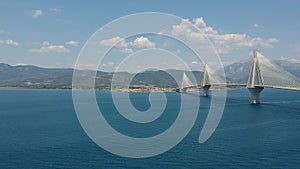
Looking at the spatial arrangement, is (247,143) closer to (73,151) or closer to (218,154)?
(218,154)

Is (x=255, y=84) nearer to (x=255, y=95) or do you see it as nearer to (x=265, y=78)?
(x=255, y=95)

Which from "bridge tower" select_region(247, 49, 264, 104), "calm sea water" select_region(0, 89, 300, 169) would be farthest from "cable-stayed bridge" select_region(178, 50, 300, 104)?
"calm sea water" select_region(0, 89, 300, 169)

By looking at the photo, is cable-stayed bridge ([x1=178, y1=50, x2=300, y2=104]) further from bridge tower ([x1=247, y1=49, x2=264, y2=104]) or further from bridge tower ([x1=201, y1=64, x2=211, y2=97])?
bridge tower ([x1=201, y1=64, x2=211, y2=97])

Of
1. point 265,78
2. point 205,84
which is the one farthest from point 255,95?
point 205,84

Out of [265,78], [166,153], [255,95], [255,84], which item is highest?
[265,78]

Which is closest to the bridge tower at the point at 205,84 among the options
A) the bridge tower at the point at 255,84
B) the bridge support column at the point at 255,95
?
the bridge tower at the point at 255,84

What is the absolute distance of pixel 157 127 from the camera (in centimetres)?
3622

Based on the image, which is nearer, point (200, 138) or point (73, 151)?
point (73, 151)

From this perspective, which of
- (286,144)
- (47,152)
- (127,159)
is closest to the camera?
(127,159)

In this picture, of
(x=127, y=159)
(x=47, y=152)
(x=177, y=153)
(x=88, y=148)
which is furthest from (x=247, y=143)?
(x=47, y=152)

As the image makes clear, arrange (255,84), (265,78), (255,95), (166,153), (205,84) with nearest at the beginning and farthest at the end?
1. (166,153)
2. (265,78)
3. (255,95)
4. (255,84)
5. (205,84)

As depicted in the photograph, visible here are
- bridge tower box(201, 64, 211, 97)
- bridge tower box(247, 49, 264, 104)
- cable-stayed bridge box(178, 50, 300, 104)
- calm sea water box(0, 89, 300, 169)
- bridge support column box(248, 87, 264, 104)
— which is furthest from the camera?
bridge tower box(201, 64, 211, 97)

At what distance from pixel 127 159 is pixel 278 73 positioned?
54.5m

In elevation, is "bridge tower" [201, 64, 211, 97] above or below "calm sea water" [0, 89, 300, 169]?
above
